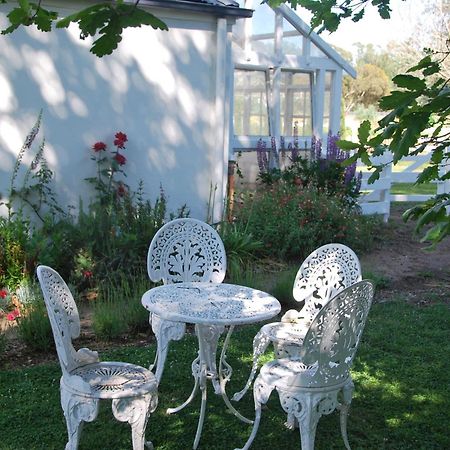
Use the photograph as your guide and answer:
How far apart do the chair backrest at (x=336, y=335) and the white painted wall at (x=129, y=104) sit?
182 inches

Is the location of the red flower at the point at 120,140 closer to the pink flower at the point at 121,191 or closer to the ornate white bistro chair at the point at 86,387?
the pink flower at the point at 121,191

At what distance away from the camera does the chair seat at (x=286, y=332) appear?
4038 millimetres

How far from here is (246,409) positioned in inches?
168

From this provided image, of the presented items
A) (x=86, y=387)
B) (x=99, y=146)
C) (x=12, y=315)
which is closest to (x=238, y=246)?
(x=99, y=146)

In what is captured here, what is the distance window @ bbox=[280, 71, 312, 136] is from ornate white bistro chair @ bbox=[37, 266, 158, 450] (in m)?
7.98

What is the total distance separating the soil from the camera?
200 inches

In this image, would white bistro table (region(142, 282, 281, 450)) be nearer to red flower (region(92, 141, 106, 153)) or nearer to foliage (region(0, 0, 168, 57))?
foliage (region(0, 0, 168, 57))

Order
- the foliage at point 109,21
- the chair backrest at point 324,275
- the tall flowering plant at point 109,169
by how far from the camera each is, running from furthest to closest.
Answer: the tall flowering plant at point 109,169, the chair backrest at point 324,275, the foliage at point 109,21

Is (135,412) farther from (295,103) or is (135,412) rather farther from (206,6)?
(295,103)

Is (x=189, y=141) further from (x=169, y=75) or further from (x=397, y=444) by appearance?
(x=397, y=444)

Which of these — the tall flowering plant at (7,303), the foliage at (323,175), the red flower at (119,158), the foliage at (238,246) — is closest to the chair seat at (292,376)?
the tall flowering plant at (7,303)

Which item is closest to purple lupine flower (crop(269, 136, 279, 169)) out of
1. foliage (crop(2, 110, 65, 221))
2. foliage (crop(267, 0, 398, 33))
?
foliage (crop(2, 110, 65, 221))

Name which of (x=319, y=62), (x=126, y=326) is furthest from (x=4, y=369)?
(x=319, y=62)

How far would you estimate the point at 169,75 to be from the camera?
7750mm
